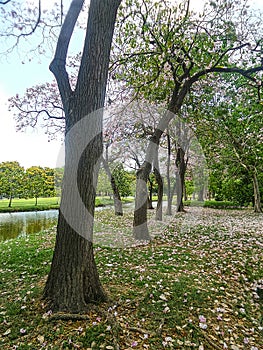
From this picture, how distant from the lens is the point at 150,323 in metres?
2.67

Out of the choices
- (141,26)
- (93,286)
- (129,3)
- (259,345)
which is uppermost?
(129,3)

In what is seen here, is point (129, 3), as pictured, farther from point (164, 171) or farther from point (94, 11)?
point (164, 171)

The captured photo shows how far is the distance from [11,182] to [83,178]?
22.2m

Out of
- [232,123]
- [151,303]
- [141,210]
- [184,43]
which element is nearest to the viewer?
[151,303]

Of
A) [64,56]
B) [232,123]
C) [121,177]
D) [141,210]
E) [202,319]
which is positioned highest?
[232,123]

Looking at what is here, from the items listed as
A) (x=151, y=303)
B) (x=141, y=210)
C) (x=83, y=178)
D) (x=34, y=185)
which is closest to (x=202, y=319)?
(x=151, y=303)

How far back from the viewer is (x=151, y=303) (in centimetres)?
307

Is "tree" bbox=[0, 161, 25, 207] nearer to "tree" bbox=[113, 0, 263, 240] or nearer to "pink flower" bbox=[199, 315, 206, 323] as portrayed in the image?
"tree" bbox=[113, 0, 263, 240]

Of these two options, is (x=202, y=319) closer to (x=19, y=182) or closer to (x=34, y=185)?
(x=19, y=182)

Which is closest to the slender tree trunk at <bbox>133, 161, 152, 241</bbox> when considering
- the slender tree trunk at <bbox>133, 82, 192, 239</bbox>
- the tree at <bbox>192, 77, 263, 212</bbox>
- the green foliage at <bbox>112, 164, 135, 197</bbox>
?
the slender tree trunk at <bbox>133, 82, 192, 239</bbox>

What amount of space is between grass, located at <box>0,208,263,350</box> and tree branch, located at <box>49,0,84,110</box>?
2.62m

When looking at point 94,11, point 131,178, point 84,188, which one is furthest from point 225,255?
point 131,178

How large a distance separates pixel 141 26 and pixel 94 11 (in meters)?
3.18

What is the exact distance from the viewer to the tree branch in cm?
315
